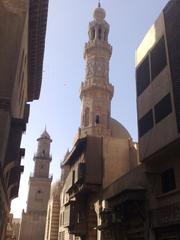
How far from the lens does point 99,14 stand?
44.3 m

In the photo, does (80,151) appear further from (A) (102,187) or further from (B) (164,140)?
(B) (164,140)

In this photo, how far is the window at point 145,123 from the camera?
578 inches

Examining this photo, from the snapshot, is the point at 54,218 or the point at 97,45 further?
the point at 97,45

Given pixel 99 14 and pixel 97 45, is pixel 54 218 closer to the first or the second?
pixel 97 45

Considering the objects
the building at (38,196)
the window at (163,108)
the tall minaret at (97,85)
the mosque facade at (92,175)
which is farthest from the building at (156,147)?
the building at (38,196)

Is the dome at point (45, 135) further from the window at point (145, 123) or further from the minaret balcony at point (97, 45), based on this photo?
the window at point (145, 123)

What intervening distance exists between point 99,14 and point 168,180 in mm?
35708

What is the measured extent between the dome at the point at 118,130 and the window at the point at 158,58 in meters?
23.7

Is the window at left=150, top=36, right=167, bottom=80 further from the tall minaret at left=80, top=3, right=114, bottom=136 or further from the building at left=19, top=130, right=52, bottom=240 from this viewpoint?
the building at left=19, top=130, right=52, bottom=240

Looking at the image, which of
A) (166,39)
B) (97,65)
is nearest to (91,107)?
(97,65)

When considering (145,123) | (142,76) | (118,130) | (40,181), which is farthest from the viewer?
(40,181)

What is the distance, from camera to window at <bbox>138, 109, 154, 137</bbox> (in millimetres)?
14680

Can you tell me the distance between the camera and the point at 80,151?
2448 cm

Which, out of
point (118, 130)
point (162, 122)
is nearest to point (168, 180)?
point (162, 122)
